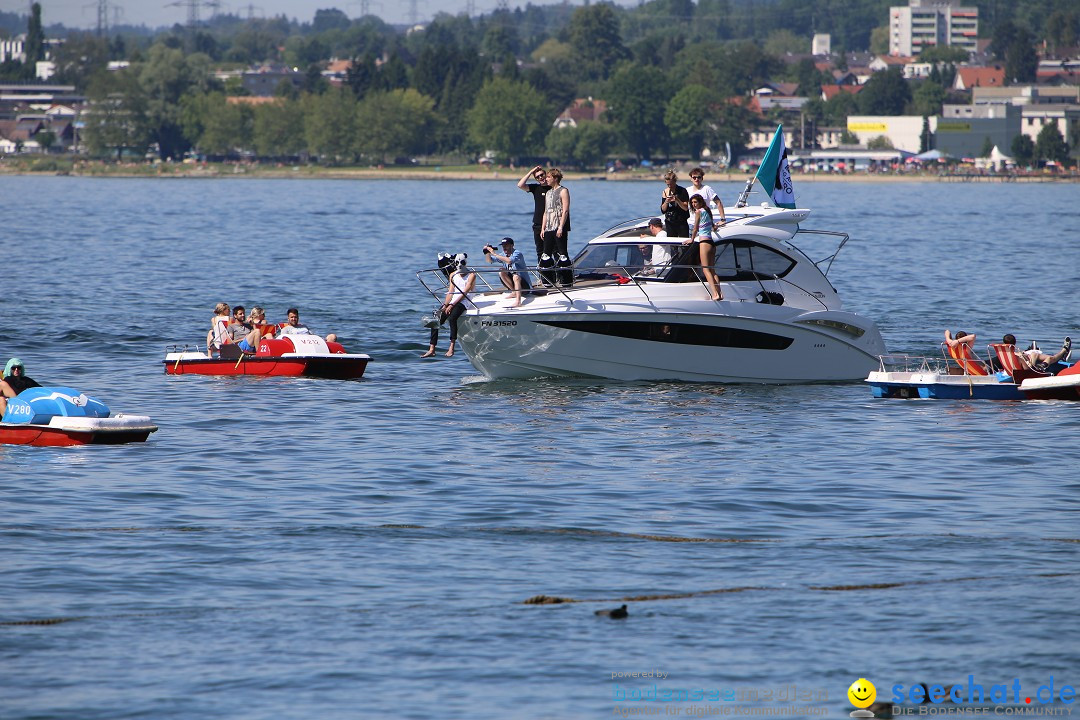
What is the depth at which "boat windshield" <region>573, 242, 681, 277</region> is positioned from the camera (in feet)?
80.0

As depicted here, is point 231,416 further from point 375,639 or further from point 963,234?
point 963,234

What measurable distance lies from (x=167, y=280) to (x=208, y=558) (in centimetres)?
3715

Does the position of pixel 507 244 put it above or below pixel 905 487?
above

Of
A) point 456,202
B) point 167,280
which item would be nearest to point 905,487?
point 167,280

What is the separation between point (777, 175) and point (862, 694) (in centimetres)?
1666

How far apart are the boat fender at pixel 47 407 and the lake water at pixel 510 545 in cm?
48

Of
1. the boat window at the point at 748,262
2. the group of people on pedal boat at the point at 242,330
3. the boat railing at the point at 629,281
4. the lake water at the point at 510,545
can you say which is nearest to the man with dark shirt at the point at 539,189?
the boat railing at the point at 629,281

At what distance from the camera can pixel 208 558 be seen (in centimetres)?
1491

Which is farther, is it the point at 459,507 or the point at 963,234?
the point at 963,234

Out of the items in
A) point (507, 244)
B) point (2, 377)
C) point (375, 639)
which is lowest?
point (375, 639)

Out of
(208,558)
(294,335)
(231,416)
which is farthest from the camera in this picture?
(294,335)

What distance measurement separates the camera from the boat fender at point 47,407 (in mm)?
19969

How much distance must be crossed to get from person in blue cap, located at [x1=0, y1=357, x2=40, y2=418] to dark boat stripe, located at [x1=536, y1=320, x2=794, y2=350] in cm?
795

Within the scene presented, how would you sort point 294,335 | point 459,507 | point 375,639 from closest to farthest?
1. point 375,639
2. point 459,507
3. point 294,335
